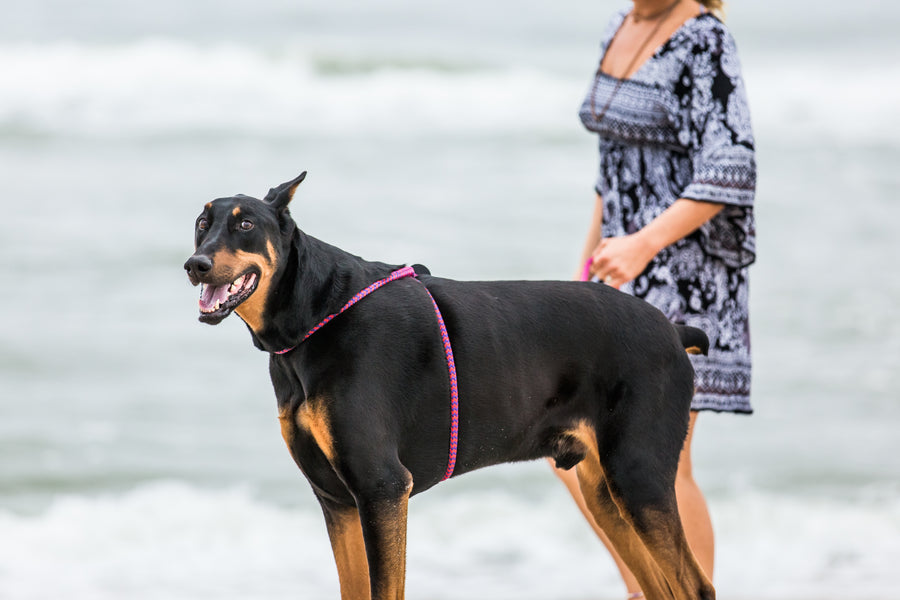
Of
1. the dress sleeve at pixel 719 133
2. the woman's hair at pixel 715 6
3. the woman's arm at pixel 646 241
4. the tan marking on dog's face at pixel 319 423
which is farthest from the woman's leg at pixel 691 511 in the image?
the woman's hair at pixel 715 6

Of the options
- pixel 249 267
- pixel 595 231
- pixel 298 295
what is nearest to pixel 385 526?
pixel 298 295

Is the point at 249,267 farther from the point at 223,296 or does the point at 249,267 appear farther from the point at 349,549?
the point at 349,549

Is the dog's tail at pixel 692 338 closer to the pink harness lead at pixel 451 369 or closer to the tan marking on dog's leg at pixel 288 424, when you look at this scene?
the pink harness lead at pixel 451 369

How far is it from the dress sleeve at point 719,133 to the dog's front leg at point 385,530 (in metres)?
1.45

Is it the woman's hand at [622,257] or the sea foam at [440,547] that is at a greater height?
the woman's hand at [622,257]

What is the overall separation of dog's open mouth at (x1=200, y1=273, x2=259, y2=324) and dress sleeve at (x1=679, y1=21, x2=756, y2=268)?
1.55m

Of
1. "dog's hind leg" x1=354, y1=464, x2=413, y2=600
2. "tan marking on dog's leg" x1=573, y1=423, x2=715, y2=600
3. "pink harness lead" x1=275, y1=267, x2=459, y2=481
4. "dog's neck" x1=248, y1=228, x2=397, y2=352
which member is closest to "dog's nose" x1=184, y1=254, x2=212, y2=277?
"dog's neck" x1=248, y1=228, x2=397, y2=352

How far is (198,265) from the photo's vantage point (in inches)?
101

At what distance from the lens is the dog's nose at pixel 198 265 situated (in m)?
2.57

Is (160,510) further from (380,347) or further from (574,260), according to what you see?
(574,260)

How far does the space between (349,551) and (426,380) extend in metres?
0.53

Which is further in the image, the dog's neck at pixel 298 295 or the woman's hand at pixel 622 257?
the woman's hand at pixel 622 257

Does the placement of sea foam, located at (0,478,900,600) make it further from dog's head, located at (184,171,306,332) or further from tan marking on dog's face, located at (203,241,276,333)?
dog's head, located at (184,171,306,332)

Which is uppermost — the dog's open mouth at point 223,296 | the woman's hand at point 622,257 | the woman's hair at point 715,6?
the woman's hair at point 715,6
